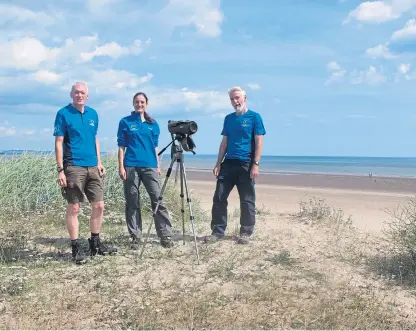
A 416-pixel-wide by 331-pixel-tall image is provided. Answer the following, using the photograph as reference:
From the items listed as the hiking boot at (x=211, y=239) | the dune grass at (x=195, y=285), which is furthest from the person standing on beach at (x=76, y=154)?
the hiking boot at (x=211, y=239)

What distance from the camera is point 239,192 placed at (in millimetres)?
5953

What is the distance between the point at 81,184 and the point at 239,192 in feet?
6.50

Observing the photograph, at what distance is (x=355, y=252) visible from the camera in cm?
555

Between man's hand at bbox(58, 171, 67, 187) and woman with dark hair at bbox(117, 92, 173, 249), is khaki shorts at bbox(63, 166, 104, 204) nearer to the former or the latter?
man's hand at bbox(58, 171, 67, 187)

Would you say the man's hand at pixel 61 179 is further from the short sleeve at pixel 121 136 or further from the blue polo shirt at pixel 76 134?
the short sleeve at pixel 121 136

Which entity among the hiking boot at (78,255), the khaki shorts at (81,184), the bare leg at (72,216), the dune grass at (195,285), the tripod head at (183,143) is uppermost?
the tripod head at (183,143)

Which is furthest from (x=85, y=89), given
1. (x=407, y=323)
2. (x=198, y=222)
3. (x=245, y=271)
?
(x=407, y=323)

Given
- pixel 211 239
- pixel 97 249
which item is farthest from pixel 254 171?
pixel 97 249

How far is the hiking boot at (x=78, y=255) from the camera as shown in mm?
4914

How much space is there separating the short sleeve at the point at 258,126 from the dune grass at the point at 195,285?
1.38 metres

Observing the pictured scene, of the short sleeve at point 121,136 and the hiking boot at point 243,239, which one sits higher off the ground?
the short sleeve at point 121,136

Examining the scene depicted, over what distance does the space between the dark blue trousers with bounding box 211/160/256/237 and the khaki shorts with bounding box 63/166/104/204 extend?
157 centimetres

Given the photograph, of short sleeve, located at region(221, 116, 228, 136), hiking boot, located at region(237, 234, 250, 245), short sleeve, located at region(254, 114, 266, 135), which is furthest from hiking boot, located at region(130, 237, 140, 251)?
short sleeve, located at region(254, 114, 266, 135)

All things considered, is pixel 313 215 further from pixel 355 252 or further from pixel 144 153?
pixel 144 153
